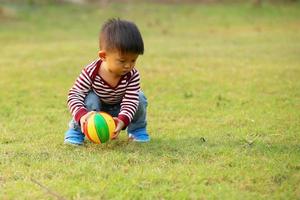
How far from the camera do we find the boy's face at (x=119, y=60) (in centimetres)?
554

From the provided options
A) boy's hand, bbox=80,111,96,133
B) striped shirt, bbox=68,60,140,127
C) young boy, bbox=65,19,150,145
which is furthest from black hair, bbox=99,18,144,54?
boy's hand, bbox=80,111,96,133

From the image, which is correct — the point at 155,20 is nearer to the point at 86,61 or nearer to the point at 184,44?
the point at 184,44

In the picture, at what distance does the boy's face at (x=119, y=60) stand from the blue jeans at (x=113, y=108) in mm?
361

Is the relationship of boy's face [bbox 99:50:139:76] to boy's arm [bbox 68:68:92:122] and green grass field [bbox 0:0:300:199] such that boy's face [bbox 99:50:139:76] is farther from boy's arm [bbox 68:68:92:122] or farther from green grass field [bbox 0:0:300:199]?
green grass field [bbox 0:0:300:199]

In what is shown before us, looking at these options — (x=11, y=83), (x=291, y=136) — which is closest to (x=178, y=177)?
(x=291, y=136)

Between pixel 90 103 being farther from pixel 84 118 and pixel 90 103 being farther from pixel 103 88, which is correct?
pixel 84 118

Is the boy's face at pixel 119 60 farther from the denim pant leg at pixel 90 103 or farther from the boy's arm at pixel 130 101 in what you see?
the denim pant leg at pixel 90 103

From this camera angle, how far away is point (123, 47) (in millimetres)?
5469

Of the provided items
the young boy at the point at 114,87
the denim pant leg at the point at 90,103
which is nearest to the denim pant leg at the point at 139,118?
the young boy at the point at 114,87

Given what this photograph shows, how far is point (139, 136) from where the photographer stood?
602 centimetres

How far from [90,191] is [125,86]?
1.75 metres

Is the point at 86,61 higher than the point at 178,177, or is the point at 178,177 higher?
the point at 178,177

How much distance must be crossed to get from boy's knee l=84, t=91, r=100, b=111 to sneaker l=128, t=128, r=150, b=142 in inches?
17.4

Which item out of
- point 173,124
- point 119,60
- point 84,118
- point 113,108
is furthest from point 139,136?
point 173,124
